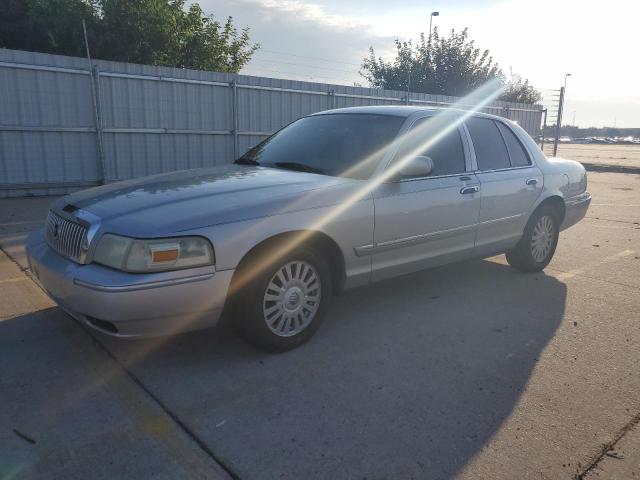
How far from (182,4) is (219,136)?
886cm

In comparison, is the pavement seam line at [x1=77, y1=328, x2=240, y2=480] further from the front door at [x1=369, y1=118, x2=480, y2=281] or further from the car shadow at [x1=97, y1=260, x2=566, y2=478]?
the front door at [x1=369, y1=118, x2=480, y2=281]

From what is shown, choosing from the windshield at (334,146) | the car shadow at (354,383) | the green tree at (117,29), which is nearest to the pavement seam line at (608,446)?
the car shadow at (354,383)

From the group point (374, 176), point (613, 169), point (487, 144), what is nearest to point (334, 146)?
point (374, 176)

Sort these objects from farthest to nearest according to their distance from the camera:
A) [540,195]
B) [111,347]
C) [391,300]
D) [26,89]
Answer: [26,89]
[540,195]
[391,300]
[111,347]

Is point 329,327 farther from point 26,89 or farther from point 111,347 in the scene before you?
point 26,89

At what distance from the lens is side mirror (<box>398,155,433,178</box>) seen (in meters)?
3.85

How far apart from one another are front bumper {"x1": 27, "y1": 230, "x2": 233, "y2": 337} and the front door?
130 cm

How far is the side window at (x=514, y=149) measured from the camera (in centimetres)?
518

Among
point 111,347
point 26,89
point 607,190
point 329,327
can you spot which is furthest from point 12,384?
point 607,190

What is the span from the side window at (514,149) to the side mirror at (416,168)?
64.6 inches

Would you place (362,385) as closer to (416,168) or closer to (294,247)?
(294,247)

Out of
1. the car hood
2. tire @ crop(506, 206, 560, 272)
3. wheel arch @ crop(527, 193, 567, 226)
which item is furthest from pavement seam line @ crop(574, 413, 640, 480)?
wheel arch @ crop(527, 193, 567, 226)

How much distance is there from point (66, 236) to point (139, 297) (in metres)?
0.83

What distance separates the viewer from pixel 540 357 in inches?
139
